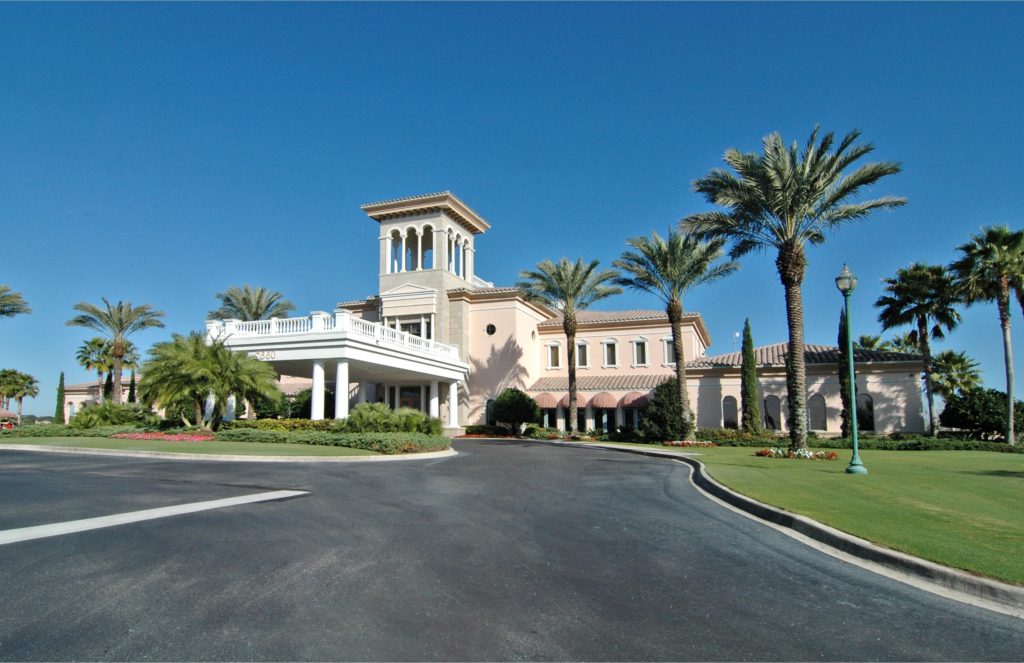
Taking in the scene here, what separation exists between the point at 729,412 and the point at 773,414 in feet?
9.65

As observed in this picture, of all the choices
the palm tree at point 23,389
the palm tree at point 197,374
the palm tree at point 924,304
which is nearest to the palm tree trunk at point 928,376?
the palm tree at point 924,304

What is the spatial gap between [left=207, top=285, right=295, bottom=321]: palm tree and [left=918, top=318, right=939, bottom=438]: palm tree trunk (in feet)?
137

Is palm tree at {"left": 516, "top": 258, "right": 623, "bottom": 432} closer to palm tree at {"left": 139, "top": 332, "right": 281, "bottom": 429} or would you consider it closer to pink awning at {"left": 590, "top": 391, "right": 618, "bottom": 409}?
pink awning at {"left": 590, "top": 391, "right": 618, "bottom": 409}

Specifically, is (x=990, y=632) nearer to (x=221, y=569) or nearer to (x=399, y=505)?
(x=221, y=569)

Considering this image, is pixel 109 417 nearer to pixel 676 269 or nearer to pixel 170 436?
pixel 170 436

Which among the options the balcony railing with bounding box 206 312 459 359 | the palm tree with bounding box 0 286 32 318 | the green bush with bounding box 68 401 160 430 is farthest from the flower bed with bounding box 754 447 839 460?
the palm tree with bounding box 0 286 32 318

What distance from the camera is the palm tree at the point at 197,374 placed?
88.0ft

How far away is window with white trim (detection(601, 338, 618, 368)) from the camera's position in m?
46.6

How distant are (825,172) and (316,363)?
23.0 m

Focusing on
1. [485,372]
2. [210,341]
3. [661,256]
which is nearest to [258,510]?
[210,341]

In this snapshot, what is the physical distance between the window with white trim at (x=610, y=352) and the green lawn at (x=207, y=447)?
27.3 meters

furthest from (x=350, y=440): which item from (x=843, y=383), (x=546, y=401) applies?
(x=843, y=383)

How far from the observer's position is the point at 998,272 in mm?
31641

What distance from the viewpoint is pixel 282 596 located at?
5383 mm
